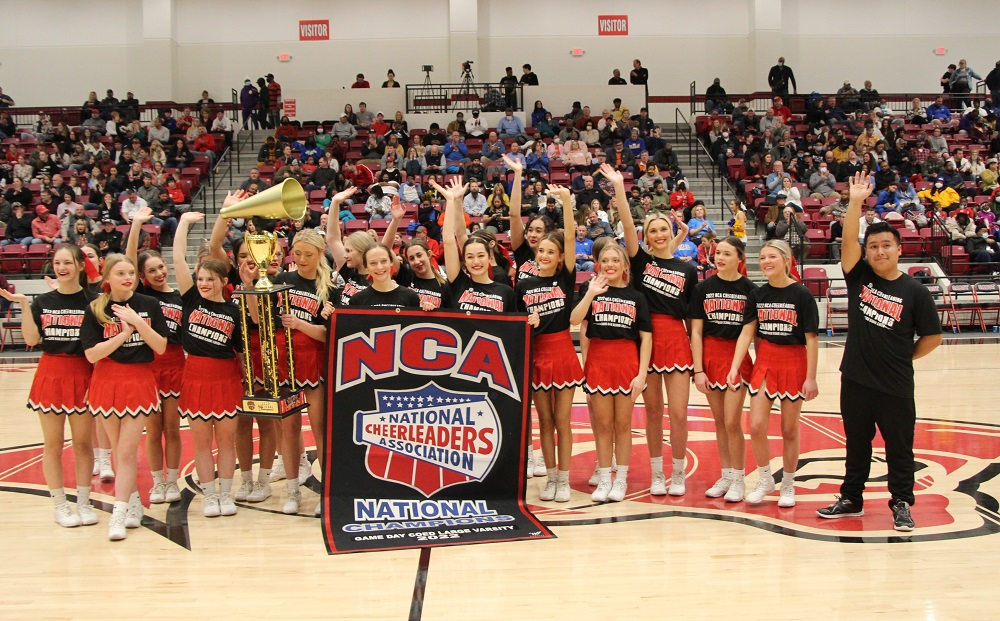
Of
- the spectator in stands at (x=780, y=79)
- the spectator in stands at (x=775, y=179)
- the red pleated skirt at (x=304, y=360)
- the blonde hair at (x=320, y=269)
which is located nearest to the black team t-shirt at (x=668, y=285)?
the blonde hair at (x=320, y=269)

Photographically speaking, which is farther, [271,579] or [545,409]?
[545,409]

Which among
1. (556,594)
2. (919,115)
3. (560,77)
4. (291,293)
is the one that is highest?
(560,77)

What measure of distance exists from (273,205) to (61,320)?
1534 mm

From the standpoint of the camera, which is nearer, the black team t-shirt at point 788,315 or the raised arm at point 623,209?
the black team t-shirt at point 788,315

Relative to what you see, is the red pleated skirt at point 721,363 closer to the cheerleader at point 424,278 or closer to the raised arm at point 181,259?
the cheerleader at point 424,278

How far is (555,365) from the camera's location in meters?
5.61

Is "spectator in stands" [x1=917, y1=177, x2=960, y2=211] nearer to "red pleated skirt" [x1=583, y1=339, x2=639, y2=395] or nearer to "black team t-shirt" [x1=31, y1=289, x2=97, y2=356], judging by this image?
"red pleated skirt" [x1=583, y1=339, x2=639, y2=395]

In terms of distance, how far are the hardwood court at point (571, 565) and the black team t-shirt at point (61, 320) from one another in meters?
1.13

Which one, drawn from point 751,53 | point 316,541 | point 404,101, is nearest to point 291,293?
point 316,541

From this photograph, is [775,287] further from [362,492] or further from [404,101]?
[404,101]

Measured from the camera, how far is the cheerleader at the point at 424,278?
5961mm

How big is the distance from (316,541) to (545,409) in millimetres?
1635

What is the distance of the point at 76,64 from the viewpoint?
2222 cm

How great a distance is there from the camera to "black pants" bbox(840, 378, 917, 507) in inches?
198
